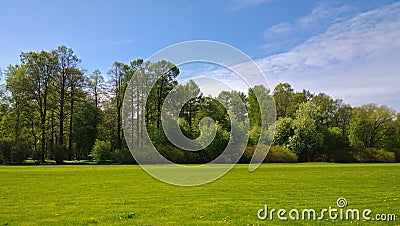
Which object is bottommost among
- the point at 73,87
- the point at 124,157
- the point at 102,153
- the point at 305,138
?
the point at 124,157

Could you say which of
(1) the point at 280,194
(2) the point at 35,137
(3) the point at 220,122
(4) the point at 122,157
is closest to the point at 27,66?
(2) the point at 35,137

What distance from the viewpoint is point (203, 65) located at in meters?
15.2

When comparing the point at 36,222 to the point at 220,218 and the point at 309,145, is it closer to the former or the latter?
the point at 220,218

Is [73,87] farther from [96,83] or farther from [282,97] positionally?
[282,97]

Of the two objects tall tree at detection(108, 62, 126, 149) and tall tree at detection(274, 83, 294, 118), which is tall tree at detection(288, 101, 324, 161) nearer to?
tall tree at detection(274, 83, 294, 118)

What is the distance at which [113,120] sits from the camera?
228ft

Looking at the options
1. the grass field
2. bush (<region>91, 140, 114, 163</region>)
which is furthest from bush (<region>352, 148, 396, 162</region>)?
the grass field

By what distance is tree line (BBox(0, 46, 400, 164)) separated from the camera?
56.5 metres

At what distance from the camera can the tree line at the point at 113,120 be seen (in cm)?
5653

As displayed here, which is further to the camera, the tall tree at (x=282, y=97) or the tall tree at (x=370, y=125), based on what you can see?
the tall tree at (x=282, y=97)

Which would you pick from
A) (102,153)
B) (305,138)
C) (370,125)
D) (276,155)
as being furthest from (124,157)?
(370,125)

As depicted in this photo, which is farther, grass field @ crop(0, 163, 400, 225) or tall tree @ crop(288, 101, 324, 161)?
tall tree @ crop(288, 101, 324, 161)

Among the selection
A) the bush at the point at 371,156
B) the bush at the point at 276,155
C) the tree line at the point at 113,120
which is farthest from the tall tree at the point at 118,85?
the bush at the point at 371,156

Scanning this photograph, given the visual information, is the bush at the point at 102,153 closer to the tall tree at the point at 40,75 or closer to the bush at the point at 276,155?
the tall tree at the point at 40,75
